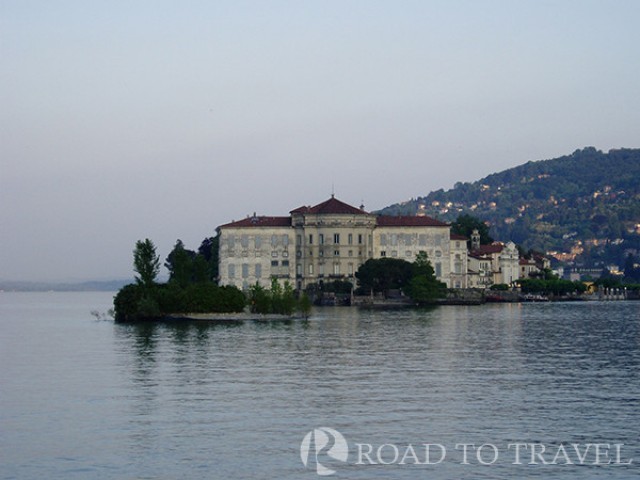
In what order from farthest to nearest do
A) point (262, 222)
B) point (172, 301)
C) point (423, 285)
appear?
point (262, 222), point (423, 285), point (172, 301)

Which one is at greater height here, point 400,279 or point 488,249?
point 488,249

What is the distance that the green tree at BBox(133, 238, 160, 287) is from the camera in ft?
300

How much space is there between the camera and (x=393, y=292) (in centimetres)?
13338

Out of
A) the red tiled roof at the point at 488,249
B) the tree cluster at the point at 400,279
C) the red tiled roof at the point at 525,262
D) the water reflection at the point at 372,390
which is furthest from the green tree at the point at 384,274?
the water reflection at the point at 372,390

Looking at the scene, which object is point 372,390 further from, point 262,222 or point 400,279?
point 262,222

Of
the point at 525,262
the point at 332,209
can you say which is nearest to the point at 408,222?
the point at 332,209

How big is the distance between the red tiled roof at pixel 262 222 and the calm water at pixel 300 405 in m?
81.2

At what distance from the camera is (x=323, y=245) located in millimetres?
138750

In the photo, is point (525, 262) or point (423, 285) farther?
point (525, 262)

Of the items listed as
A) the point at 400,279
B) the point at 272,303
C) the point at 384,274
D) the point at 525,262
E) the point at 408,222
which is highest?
the point at 408,222

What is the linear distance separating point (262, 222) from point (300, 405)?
110 meters

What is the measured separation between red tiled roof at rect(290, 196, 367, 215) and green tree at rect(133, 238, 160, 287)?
152 feet

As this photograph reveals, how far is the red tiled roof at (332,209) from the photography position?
5463 inches

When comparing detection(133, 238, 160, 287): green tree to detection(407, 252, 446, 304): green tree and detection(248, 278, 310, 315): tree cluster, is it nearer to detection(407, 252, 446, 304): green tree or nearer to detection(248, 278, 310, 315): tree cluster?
detection(248, 278, 310, 315): tree cluster
